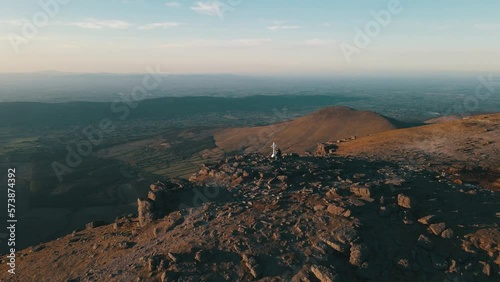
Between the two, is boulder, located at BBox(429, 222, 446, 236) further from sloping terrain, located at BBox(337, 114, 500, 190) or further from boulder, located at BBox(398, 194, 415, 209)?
sloping terrain, located at BBox(337, 114, 500, 190)

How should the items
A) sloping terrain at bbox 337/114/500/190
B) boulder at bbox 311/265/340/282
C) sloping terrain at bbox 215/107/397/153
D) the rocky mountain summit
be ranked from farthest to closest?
sloping terrain at bbox 215/107/397/153 → sloping terrain at bbox 337/114/500/190 → the rocky mountain summit → boulder at bbox 311/265/340/282

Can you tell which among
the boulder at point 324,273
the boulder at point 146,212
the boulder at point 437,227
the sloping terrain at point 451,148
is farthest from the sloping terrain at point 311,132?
the boulder at point 324,273

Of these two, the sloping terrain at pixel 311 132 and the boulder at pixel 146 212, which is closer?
the boulder at pixel 146 212

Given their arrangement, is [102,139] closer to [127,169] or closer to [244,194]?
[127,169]

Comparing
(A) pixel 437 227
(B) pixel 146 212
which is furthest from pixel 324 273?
(B) pixel 146 212

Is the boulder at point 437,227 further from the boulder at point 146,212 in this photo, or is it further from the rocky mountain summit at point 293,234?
the boulder at point 146,212

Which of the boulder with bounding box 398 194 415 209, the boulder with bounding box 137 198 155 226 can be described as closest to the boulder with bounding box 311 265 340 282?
the boulder with bounding box 398 194 415 209

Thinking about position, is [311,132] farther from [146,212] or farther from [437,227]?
[437,227]

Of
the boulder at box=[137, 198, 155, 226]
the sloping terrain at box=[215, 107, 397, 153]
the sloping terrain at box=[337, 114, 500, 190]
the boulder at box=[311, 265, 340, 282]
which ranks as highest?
the sloping terrain at box=[337, 114, 500, 190]
